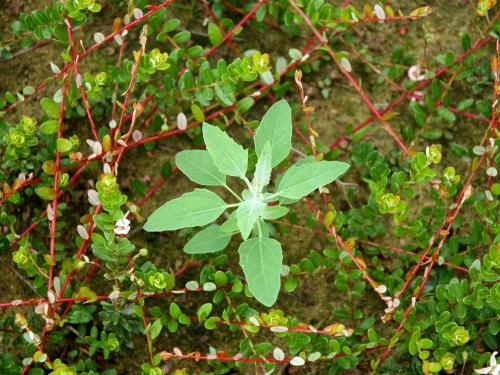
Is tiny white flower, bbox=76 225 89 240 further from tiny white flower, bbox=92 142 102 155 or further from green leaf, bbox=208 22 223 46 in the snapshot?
green leaf, bbox=208 22 223 46

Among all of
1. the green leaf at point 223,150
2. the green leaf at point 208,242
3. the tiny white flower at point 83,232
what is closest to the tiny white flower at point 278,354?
the green leaf at point 208,242

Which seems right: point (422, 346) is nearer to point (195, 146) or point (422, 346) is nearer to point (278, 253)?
point (278, 253)

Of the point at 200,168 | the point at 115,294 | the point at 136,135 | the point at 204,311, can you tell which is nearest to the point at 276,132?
the point at 200,168

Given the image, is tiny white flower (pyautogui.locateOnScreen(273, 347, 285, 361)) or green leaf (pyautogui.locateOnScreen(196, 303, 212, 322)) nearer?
tiny white flower (pyautogui.locateOnScreen(273, 347, 285, 361))

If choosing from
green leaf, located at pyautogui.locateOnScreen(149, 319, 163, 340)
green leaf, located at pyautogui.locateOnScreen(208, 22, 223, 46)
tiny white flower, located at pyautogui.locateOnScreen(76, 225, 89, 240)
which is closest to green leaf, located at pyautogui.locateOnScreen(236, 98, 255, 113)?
green leaf, located at pyautogui.locateOnScreen(208, 22, 223, 46)

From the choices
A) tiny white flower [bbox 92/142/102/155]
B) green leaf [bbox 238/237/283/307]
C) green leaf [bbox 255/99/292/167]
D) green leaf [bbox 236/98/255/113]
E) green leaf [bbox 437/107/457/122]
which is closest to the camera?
green leaf [bbox 238/237/283/307]

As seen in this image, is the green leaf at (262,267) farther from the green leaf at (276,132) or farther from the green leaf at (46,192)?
the green leaf at (46,192)
